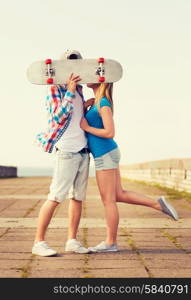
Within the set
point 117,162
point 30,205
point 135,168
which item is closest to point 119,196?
point 117,162

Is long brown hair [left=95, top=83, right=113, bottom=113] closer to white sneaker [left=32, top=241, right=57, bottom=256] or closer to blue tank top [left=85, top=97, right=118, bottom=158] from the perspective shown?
blue tank top [left=85, top=97, right=118, bottom=158]

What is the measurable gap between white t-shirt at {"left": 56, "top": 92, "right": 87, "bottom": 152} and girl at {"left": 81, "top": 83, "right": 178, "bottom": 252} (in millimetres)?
54

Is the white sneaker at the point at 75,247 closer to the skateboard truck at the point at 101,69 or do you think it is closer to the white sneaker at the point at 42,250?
the white sneaker at the point at 42,250

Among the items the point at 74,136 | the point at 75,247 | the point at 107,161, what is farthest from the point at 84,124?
the point at 75,247

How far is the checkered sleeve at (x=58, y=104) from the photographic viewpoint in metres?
5.06

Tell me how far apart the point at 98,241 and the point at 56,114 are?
1640mm

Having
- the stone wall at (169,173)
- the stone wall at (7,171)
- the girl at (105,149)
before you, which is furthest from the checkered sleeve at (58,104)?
the stone wall at (7,171)

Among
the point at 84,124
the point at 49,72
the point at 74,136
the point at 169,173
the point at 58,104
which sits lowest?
the point at 169,173

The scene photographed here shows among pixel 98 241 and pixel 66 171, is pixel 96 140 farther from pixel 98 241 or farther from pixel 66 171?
pixel 98 241

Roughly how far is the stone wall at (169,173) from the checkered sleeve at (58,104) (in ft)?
25.9

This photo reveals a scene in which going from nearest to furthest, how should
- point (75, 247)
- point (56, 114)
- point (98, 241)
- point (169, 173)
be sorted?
point (56, 114), point (75, 247), point (98, 241), point (169, 173)

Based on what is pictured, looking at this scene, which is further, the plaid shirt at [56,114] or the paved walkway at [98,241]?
the plaid shirt at [56,114]

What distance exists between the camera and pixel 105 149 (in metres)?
5.29

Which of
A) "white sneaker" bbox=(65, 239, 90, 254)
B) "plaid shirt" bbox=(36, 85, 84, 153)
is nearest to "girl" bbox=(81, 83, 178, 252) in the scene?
"white sneaker" bbox=(65, 239, 90, 254)
